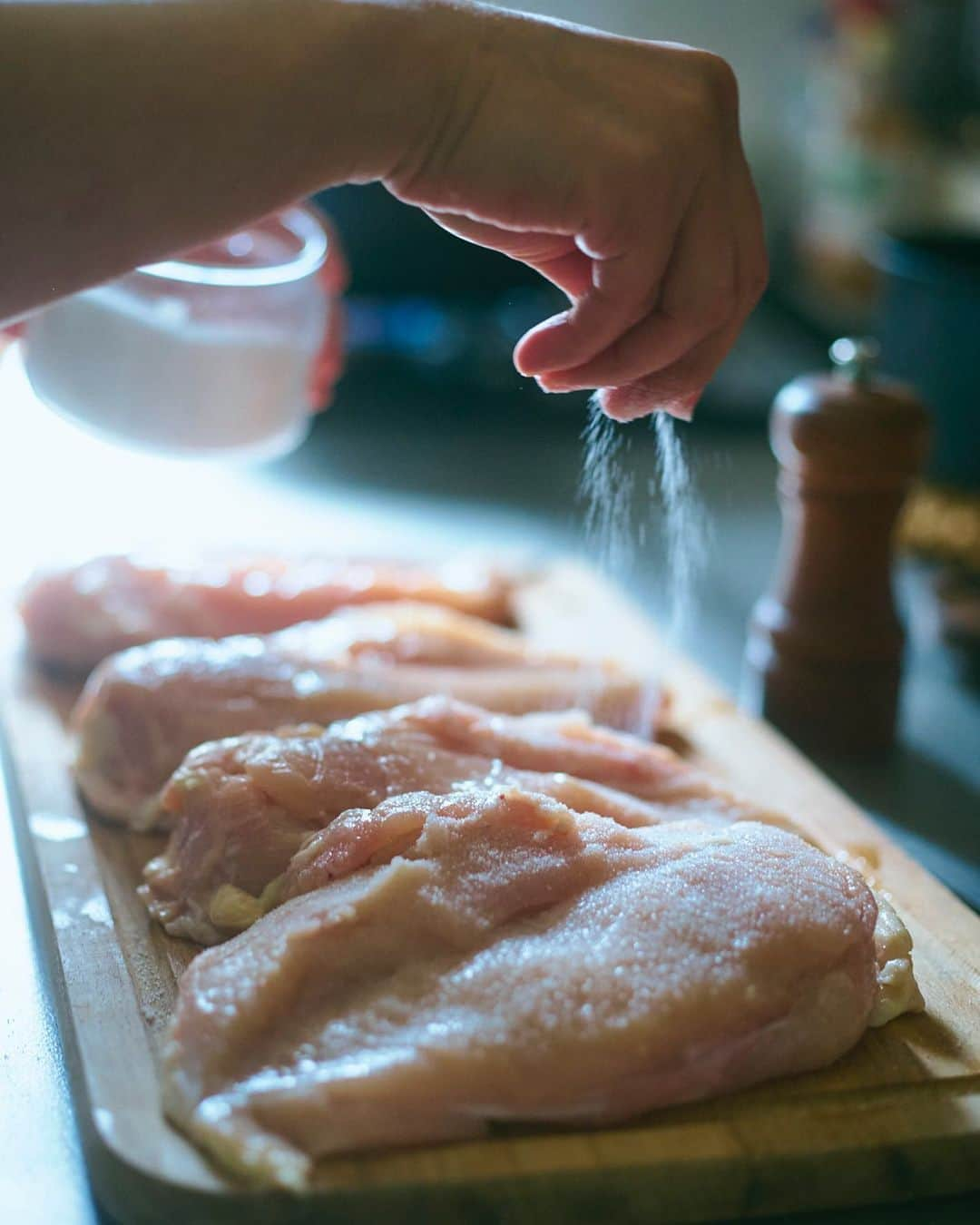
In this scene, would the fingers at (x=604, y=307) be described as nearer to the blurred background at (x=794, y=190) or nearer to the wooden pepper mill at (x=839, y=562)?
the wooden pepper mill at (x=839, y=562)

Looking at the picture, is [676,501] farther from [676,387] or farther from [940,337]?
[940,337]

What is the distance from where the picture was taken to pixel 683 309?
105cm

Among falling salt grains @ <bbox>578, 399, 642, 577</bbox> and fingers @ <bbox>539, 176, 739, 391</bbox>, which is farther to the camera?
falling salt grains @ <bbox>578, 399, 642, 577</bbox>

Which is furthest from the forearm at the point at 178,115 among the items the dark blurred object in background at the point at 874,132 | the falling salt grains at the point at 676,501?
the dark blurred object in background at the point at 874,132

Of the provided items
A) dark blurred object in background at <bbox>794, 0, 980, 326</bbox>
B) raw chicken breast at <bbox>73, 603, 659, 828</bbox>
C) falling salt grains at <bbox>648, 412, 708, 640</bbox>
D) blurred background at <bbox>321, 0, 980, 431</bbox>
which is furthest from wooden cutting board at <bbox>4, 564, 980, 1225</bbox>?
dark blurred object in background at <bbox>794, 0, 980, 326</bbox>

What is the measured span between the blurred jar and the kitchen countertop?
0.36 meters

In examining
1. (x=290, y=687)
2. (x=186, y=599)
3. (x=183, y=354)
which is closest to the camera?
(x=290, y=687)

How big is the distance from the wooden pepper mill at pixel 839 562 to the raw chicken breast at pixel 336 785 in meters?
0.35

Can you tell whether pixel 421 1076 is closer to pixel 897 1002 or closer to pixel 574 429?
pixel 897 1002

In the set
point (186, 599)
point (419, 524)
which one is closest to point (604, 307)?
point (186, 599)

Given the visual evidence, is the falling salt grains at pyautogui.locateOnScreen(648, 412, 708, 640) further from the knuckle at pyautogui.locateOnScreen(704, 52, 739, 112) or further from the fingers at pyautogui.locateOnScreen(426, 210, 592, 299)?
the knuckle at pyautogui.locateOnScreen(704, 52, 739, 112)

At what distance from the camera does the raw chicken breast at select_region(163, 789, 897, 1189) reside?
84 cm

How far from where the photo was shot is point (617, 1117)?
0.87m

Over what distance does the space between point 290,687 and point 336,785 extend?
269 millimetres
